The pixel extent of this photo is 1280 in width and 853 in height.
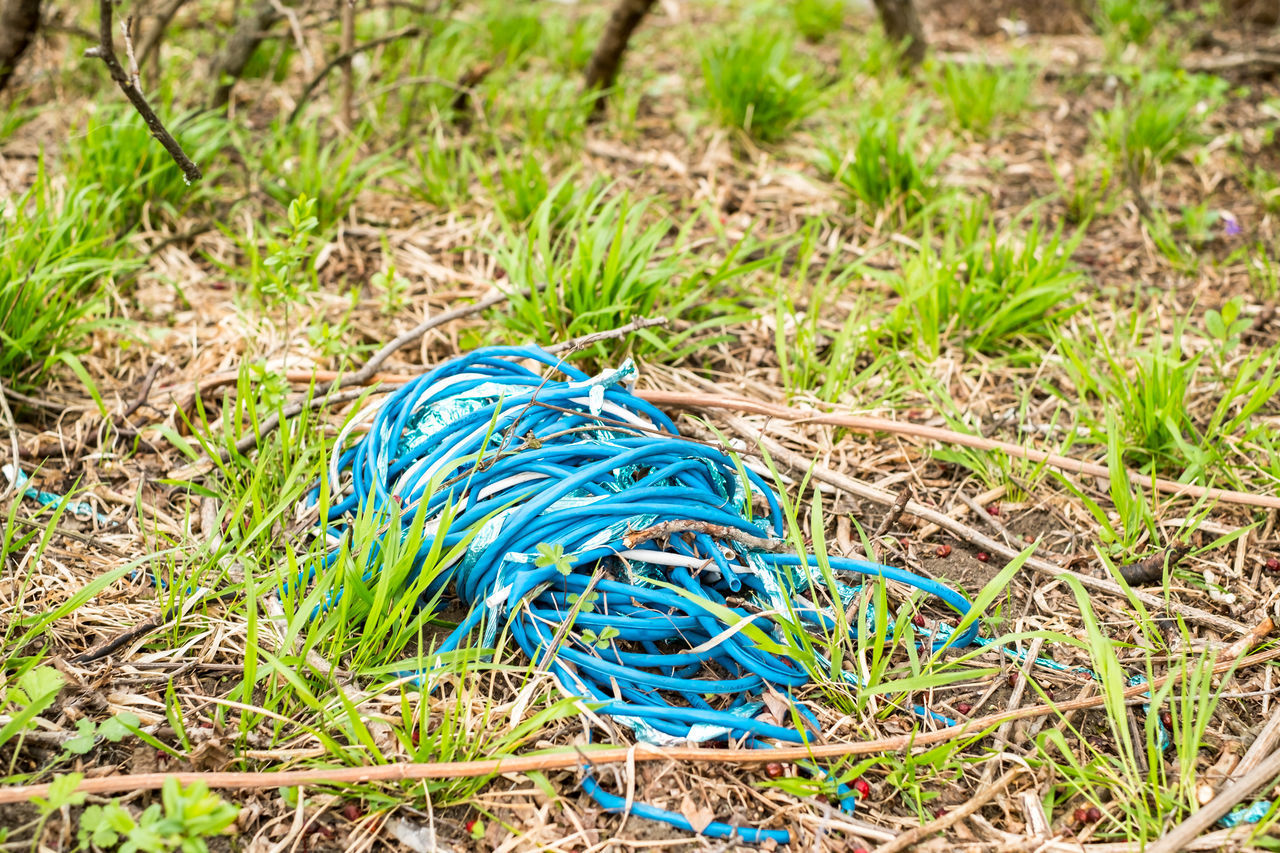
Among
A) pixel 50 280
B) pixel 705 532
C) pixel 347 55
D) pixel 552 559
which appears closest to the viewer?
pixel 552 559

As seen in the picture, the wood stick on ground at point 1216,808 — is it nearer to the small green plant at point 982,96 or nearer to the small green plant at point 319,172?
the small green plant at point 319,172

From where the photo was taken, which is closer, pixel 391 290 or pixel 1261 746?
pixel 1261 746

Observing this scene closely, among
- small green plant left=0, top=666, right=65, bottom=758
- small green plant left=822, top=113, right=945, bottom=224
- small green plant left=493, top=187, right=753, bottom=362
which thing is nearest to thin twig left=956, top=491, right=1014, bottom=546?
small green plant left=493, top=187, right=753, bottom=362

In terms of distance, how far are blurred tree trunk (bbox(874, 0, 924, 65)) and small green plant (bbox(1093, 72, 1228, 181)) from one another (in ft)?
3.11

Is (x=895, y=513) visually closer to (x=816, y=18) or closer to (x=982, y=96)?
(x=982, y=96)

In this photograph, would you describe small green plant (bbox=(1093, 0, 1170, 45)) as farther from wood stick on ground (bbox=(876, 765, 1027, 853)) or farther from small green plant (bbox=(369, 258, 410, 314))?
wood stick on ground (bbox=(876, 765, 1027, 853))

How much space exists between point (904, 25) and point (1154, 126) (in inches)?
52.4

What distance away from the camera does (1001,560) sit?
1946 millimetres

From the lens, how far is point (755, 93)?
3.29 metres

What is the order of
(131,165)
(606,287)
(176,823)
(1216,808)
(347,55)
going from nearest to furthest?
1. (176,823)
2. (1216,808)
3. (606,287)
4. (131,165)
5. (347,55)

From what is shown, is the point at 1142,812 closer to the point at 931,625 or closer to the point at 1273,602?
the point at 931,625

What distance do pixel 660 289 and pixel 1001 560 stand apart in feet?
3.51

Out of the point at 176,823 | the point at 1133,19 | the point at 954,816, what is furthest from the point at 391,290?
the point at 1133,19

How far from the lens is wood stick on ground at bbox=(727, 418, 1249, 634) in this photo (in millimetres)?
1786
